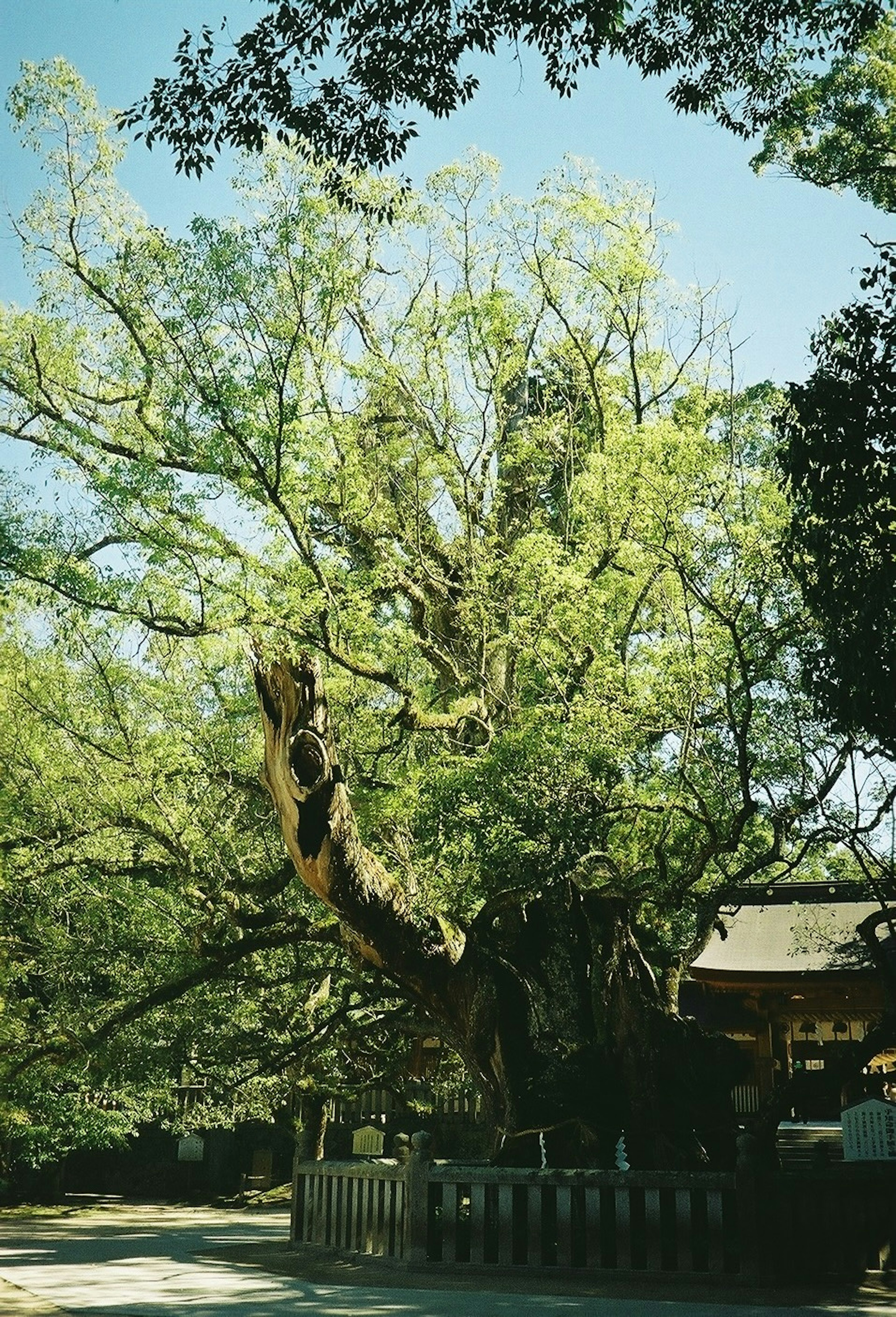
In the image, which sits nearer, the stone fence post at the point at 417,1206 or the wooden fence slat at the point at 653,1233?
the wooden fence slat at the point at 653,1233

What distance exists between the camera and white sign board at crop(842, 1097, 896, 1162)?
9.48 m

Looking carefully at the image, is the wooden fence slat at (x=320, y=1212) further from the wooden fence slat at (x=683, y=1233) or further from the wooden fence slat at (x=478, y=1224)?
the wooden fence slat at (x=683, y=1233)

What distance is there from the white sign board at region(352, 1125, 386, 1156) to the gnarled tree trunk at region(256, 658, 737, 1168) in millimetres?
2995

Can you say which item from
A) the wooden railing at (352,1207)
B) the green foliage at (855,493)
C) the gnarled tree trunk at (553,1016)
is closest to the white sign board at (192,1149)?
the wooden railing at (352,1207)

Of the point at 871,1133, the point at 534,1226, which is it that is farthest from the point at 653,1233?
the point at 871,1133

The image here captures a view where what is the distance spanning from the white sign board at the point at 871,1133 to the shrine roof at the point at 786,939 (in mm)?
7208

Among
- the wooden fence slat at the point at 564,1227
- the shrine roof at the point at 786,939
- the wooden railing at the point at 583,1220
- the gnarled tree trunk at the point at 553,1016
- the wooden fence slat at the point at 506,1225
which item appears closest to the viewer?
the wooden railing at the point at 583,1220

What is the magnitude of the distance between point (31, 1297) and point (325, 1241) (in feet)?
11.5

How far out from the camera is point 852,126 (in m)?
11.3

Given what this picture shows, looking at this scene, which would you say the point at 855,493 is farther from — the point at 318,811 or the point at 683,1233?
the point at 683,1233

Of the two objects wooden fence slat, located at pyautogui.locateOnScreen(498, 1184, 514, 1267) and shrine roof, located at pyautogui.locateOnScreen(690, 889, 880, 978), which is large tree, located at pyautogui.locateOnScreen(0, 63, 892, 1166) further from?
shrine roof, located at pyautogui.locateOnScreen(690, 889, 880, 978)

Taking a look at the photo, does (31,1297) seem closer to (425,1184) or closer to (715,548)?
(425,1184)

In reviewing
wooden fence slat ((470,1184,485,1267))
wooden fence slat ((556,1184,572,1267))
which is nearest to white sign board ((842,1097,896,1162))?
wooden fence slat ((556,1184,572,1267))

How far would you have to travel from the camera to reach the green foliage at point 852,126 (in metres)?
10.9
